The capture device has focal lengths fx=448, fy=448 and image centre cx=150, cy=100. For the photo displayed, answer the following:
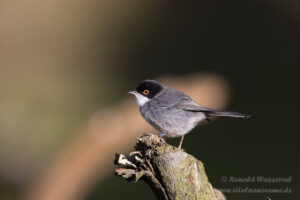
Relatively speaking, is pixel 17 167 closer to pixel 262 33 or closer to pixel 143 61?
pixel 143 61

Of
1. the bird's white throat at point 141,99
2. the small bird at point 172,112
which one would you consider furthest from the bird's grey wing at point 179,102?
the bird's white throat at point 141,99

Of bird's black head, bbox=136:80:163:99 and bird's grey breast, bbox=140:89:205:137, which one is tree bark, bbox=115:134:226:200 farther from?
bird's black head, bbox=136:80:163:99

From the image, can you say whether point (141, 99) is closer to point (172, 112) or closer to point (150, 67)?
point (172, 112)

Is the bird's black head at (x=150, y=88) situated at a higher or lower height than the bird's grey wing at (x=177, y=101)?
higher

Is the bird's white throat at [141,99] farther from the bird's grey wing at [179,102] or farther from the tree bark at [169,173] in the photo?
the tree bark at [169,173]

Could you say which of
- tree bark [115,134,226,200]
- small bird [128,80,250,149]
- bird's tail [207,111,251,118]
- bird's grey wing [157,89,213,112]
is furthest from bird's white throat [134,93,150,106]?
tree bark [115,134,226,200]

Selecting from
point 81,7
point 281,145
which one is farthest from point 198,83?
point 81,7
